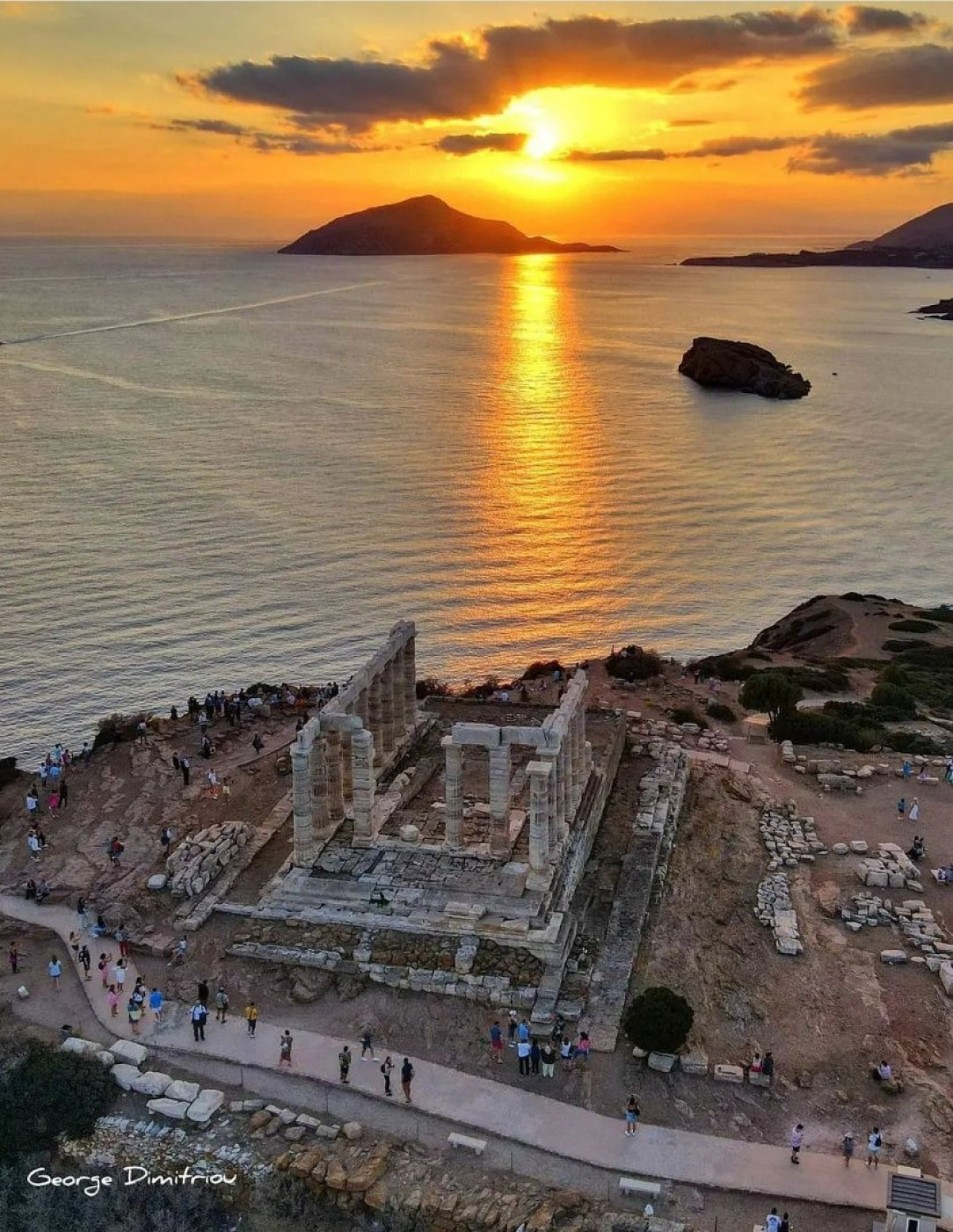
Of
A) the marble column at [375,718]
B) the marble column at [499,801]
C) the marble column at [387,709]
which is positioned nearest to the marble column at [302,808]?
the marble column at [499,801]

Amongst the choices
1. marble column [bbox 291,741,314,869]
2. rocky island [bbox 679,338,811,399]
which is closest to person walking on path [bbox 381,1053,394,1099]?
marble column [bbox 291,741,314,869]

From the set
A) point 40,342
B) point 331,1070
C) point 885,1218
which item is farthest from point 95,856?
point 40,342

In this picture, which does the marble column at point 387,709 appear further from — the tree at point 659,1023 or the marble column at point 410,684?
the tree at point 659,1023

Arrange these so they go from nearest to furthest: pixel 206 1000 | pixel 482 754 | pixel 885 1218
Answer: pixel 885 1218 → pixel 206 1000 → pixel 482 754

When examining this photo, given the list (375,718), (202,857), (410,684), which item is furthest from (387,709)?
(202,857)

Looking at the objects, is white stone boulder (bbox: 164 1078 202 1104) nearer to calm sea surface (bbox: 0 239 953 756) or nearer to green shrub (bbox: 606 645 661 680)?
calm sea surface (bbox: 0 239 953 756)

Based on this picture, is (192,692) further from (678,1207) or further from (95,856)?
(678,1207)
